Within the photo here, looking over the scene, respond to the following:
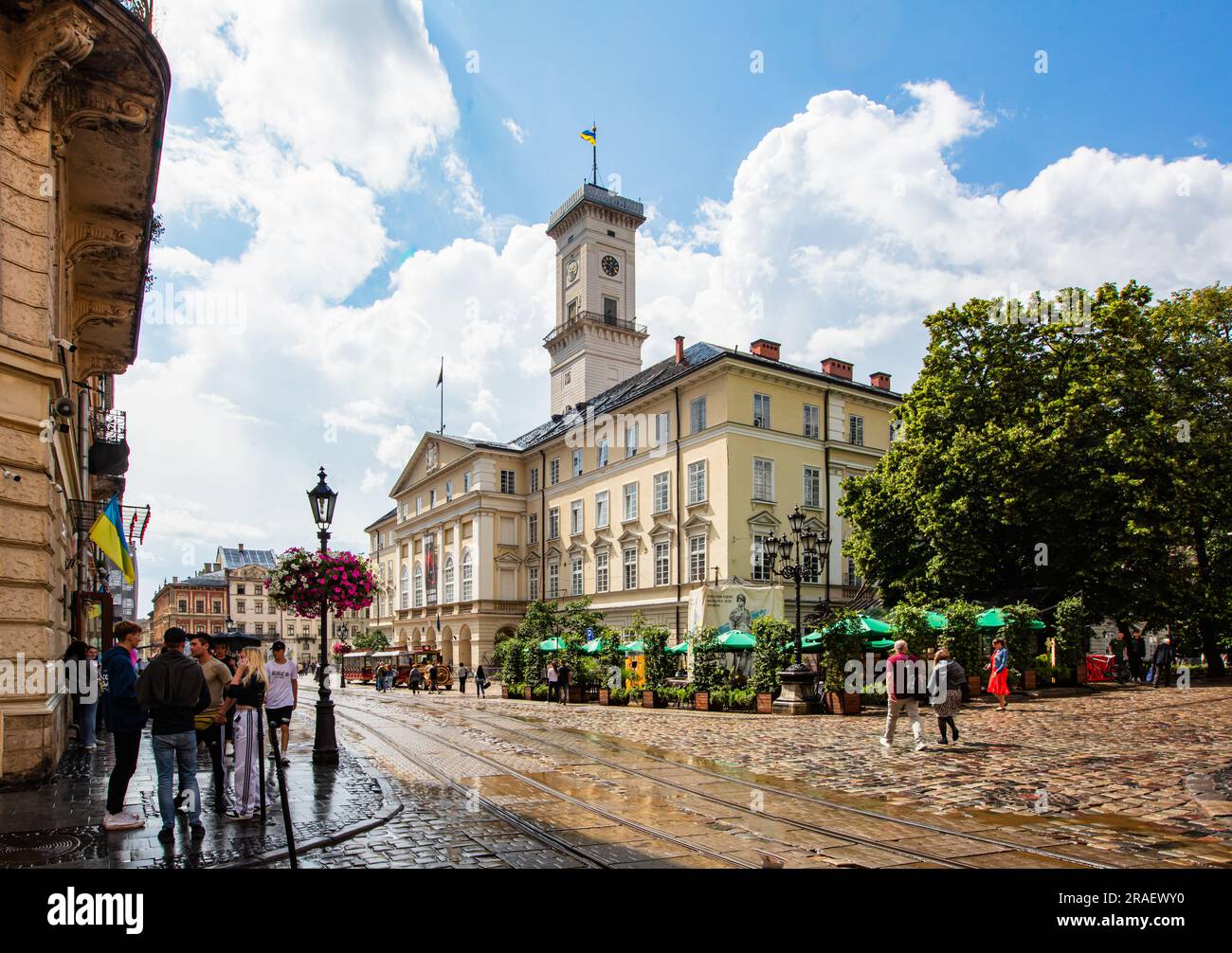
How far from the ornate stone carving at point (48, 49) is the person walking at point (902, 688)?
14.3 m

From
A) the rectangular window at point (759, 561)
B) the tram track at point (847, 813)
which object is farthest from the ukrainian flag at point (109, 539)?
the rectangular window at point (759, 561)

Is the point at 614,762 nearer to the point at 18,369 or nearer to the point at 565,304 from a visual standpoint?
the point at 18,369

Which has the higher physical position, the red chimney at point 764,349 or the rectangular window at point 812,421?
the red chimney at point 764,349

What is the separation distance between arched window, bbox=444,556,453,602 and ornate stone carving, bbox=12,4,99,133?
53839mm

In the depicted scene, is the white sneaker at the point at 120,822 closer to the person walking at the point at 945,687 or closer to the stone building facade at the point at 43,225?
the stone building facade at the point at 43,225

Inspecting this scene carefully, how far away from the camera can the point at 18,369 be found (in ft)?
35.3

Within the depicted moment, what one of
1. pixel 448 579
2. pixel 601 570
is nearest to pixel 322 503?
pixel 601 570

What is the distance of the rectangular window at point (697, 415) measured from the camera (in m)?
41.8

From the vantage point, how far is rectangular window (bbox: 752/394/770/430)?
4100 centimetres

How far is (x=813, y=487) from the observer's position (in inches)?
1699

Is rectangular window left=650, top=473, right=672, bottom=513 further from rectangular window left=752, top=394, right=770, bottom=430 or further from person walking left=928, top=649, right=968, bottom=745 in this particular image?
person walking left=928, top=649, right=968, bottom=745

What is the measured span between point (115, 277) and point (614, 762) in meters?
13.0

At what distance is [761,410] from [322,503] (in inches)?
1186

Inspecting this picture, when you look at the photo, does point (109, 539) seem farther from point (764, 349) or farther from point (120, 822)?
point (764, 349)
